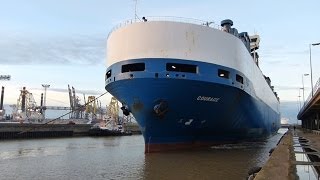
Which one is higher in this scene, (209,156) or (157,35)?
(157,35)

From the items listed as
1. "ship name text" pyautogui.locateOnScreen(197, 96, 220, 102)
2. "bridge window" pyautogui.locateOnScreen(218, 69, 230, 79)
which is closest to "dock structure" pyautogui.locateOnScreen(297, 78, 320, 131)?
"bridge window" pyautogui.locateOnScreen(218, 69, 230, 79)

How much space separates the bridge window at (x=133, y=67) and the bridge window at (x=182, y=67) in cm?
150

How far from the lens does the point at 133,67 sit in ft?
68.1

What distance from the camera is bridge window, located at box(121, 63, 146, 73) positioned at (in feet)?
67.1

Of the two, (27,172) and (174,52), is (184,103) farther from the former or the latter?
(27,172)

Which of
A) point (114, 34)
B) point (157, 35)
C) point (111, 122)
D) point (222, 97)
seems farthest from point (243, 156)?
point (111, 122)

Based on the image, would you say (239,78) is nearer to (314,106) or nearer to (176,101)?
(176,101)

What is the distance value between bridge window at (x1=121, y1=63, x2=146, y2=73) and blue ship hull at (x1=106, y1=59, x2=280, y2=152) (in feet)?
0.82

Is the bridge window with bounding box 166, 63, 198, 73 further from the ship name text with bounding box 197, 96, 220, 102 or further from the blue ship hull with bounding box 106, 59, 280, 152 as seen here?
the ship name text with bounding box 197, 96, 220, 102

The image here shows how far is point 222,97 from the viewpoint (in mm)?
21656

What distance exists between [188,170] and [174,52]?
7649mm

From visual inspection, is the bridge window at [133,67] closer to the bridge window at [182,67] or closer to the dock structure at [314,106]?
the bridge window at [182,67]

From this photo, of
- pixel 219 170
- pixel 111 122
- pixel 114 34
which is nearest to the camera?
pixel 219 170

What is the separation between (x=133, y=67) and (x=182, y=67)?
9.22 feet
